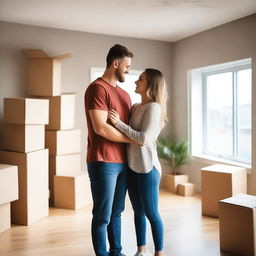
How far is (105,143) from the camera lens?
236 cm

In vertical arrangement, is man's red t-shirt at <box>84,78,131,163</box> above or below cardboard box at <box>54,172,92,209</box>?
above

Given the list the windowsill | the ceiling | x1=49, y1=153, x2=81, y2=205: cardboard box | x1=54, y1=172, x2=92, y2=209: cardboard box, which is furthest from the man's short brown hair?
the windowsill

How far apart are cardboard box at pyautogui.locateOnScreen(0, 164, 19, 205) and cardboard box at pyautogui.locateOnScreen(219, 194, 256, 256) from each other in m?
1.97

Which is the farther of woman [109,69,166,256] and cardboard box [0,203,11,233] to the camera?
cardboard box [0,203,11,233]

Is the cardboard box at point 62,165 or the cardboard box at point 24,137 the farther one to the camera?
the cardboard box at point 62,165

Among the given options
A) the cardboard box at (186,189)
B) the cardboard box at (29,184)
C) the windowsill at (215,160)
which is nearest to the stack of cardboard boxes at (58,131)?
the cardboard box at (29,184)

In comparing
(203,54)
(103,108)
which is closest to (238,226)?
(103,108)

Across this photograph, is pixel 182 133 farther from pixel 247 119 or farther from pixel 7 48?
pixel 7 48

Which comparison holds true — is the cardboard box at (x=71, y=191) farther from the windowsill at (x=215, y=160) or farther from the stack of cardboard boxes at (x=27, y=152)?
the windowsill at (x=215, y=160)

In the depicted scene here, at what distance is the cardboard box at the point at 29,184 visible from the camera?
3.66 metres

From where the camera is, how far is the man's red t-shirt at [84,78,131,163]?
231 centimetres

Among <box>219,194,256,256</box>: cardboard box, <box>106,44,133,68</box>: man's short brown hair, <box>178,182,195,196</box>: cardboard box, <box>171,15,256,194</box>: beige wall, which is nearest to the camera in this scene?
<box>106,44,133,68</box>: man's short brown hair

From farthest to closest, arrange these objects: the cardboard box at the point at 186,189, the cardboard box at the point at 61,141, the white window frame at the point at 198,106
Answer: the white window frame at the point at 198,106 < the cardboard box at the point at 186,189 < the cardboard box at the point at 61,141

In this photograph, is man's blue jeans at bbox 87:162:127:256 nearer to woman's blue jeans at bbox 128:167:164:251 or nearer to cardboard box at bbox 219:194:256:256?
woman's blue jeans at bbox 128:167:164:251
